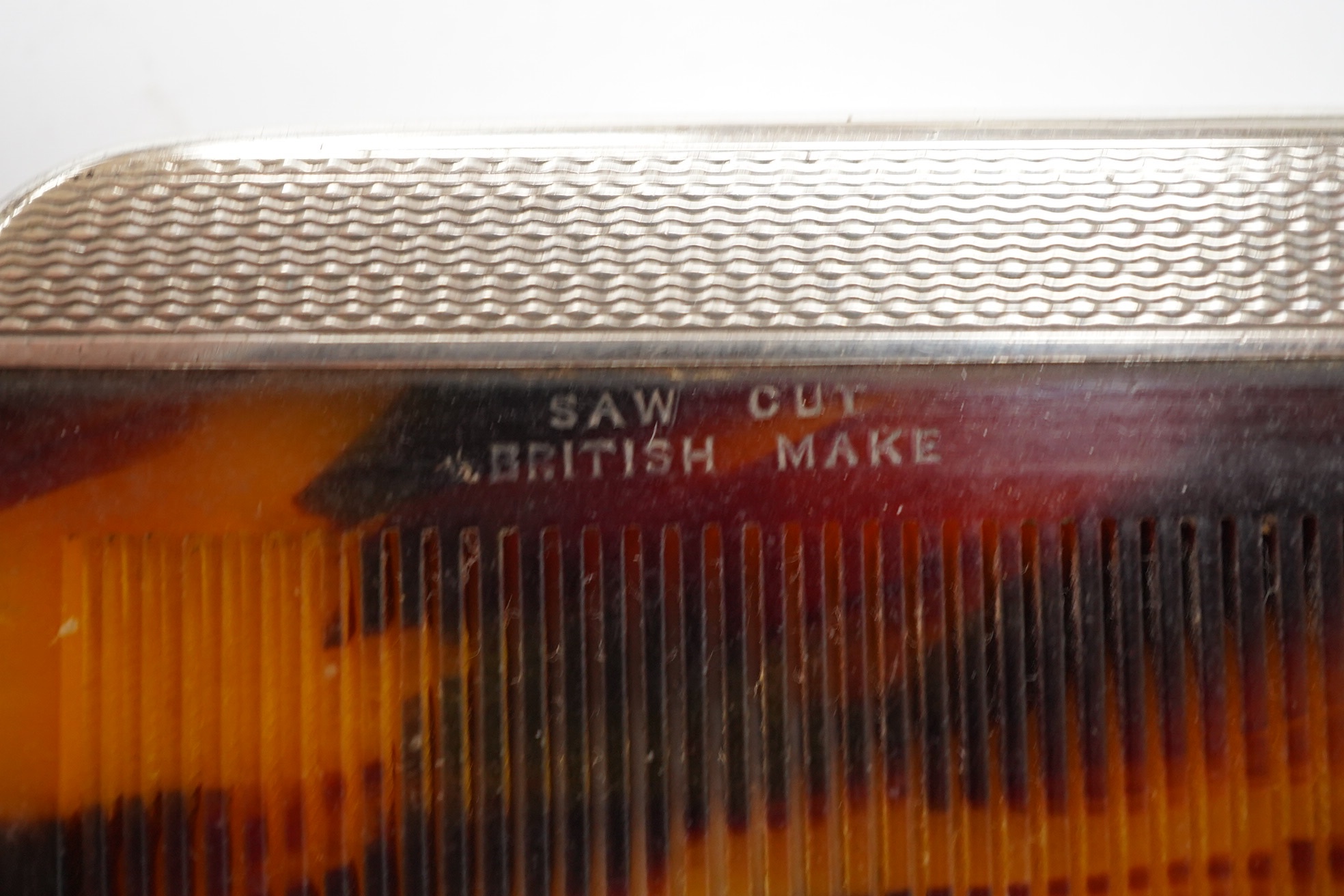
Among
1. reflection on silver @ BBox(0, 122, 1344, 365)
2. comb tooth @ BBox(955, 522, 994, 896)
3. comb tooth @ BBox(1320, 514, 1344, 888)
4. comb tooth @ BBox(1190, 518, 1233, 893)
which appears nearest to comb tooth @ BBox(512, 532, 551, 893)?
reflection on silver @ BBox(0, 122, 1344, 365)

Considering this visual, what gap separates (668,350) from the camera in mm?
755

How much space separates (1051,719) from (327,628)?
55 cm

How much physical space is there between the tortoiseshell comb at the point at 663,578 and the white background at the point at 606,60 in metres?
0.30

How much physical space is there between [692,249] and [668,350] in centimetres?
9

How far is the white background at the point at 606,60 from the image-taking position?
3.27 feet

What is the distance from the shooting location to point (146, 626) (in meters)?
0.75

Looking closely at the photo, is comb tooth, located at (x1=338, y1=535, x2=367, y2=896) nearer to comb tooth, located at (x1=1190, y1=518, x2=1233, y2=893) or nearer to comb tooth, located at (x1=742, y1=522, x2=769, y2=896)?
Result: comb tooth, located at (x1=742, y1=522, x2=769, y2=896)

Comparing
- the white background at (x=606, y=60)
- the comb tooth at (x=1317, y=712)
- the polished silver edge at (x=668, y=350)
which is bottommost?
the comb tooth at (x=1317, y=712)

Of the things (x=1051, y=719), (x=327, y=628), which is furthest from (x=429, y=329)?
(x=1051, y=719)

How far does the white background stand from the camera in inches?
39.2

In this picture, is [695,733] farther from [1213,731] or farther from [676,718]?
[1213,731]

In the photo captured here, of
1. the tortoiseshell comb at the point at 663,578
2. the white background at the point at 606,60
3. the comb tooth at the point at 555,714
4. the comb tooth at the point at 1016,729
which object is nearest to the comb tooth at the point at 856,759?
the tortoiseshell comb at the point at 663,578

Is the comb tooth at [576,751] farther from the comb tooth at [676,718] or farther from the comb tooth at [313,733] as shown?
the comb tooth at [313,733]

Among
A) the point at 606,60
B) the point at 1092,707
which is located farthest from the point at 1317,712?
the point at 606,60
